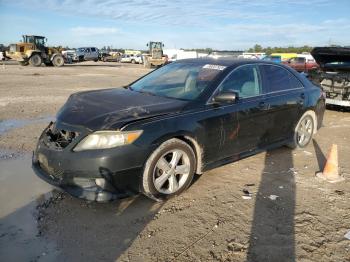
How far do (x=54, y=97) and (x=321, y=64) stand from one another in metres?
8.57

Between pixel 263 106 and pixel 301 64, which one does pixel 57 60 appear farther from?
pixel 263 106

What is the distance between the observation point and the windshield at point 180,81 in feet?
15.5

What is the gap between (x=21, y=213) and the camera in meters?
3.88

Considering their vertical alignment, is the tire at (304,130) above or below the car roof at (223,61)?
below

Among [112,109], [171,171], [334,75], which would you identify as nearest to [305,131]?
[171,171]

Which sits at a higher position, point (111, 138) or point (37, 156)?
point (111, 138)

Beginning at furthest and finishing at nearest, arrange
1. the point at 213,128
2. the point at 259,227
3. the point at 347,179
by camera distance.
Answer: the point at 347,179 < the point at 213,128 < the point at 259,227

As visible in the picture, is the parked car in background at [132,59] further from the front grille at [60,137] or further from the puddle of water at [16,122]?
the front grille at [60,137]

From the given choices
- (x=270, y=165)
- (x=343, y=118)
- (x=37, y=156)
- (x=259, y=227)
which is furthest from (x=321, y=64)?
(x=37, y=156)

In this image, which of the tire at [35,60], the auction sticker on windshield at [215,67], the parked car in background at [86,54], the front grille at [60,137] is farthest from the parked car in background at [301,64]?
the parked car in background at [86,54]

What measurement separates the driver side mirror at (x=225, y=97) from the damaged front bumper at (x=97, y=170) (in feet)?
4.14

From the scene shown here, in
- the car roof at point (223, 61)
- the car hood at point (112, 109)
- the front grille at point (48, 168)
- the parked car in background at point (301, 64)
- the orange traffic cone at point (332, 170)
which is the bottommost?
the orange traffic cone at point (332, 170)

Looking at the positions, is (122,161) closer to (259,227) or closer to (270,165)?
(259,227)

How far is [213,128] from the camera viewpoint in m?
4.49
